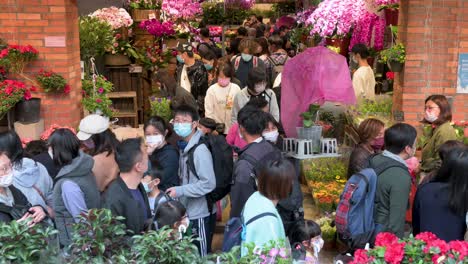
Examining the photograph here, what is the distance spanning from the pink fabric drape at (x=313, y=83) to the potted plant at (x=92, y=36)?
9.24 ft

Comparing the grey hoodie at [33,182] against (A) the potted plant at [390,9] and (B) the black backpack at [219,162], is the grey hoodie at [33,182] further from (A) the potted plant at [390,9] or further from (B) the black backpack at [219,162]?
(A) the potted plant at [390,9]

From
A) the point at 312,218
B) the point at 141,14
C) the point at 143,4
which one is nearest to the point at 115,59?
the point at 141,14

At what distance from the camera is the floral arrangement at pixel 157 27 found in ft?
33.2

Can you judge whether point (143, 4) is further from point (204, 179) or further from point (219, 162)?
point (204, 179)

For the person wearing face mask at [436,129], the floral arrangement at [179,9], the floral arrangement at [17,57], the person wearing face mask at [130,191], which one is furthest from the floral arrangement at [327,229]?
the floral arrangement at [179,9]

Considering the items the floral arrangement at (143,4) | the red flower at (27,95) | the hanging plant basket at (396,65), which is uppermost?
the floral arrangement at (143,4)

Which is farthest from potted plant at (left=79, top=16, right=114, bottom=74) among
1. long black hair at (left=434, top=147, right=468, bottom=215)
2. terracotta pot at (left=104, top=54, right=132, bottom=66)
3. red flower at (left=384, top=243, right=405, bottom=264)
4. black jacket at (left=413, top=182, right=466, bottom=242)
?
red flower at (left=384, top=243, right=405, bottom=264)

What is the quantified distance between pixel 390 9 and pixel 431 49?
5.67ft

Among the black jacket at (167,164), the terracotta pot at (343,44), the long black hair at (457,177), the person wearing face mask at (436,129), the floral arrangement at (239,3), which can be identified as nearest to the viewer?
the long black hair at (457,177)

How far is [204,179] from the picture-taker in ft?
15.4

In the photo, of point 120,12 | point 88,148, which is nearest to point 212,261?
point 88,148

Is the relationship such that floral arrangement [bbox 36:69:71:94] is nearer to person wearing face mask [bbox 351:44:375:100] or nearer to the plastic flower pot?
the plastic flower pot

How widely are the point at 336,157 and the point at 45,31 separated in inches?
146

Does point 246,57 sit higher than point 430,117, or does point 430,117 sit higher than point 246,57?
point 246,57
